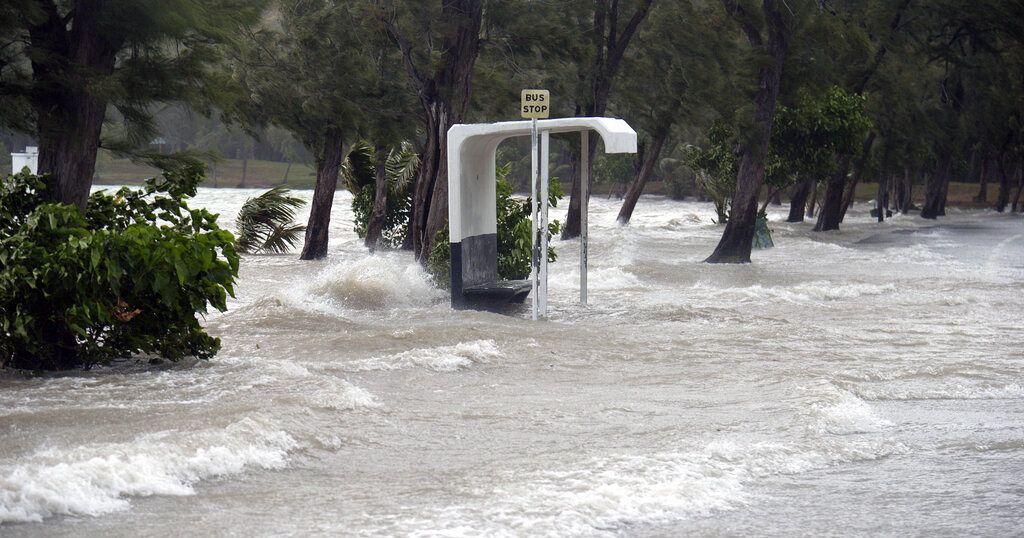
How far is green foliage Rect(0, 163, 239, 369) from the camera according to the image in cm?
941

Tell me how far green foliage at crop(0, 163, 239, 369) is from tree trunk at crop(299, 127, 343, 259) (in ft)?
55.5

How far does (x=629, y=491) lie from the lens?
21.7 feet

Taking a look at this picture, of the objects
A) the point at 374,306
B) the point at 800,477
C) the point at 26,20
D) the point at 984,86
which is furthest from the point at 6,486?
the point at 984,86

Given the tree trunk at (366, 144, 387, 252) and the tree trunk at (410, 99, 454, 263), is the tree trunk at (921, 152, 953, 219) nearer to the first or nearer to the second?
the tree trunk at (366, 144, 387, 252)

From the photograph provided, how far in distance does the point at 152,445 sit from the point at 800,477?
3.73 m

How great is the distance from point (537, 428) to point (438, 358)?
9.44 feet

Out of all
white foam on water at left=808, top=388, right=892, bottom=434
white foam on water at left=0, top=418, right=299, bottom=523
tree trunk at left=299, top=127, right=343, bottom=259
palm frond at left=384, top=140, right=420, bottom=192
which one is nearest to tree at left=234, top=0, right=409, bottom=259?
tree trunk at left=299, top=127, right=343, bottom=259

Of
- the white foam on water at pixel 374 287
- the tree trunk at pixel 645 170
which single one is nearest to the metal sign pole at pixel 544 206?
the white foam on water at pixel 374 287

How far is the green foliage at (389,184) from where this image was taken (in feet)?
94.5

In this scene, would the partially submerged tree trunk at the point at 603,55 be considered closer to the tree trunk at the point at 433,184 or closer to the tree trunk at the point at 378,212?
the tree trunk at the point at 378,212

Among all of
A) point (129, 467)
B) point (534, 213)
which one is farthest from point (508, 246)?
point (129, 467)

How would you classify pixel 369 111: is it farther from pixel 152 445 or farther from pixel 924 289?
pixel 152 445

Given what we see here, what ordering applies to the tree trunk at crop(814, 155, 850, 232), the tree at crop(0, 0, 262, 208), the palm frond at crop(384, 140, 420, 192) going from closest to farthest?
the tree at crop(0, 0, 262, 208), the palm frond at crop(384, 140, 420, 192), the tree trunk at crop(814, 155, 850, 232)

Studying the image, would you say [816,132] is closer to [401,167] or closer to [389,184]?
[401,167]
